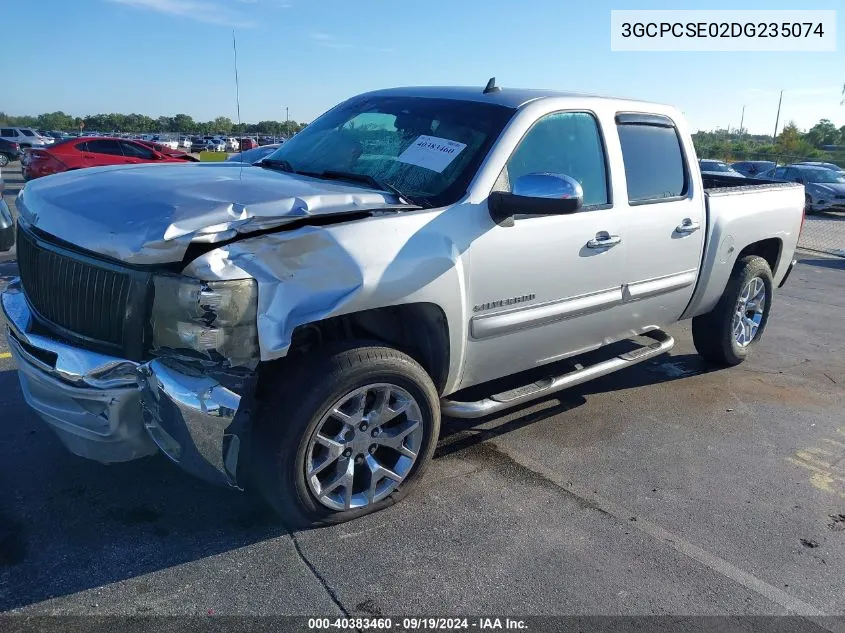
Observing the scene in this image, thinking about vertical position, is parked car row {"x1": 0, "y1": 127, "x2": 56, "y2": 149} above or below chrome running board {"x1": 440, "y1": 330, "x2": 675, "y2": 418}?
above

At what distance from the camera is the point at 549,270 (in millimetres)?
3539

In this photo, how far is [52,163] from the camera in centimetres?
1672

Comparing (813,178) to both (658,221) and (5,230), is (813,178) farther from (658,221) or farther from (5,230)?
(5,230)

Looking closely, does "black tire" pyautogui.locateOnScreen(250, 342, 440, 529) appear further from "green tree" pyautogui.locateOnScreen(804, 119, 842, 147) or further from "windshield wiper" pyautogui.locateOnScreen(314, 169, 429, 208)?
"green tree" pyautogui.locateOnScreen(804, 119, 842, 147)

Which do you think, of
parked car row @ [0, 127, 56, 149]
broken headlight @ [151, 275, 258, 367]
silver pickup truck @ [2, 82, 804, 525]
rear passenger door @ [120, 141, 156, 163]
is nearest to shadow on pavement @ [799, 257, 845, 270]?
silver pickup truck @ [2, 82, 804, 525]

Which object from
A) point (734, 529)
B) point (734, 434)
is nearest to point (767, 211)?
point (734, 434)

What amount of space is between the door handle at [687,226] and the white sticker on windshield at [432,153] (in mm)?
1684

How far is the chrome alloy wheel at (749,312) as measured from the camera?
537 centimetres

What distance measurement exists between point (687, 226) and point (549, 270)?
4.64 ft

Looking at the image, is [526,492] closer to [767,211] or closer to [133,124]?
[767,211]

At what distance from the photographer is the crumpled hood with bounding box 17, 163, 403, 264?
2.56 m

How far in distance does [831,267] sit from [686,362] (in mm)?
7445

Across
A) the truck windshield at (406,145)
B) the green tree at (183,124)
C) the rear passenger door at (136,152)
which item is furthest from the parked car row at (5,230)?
the green tree at (183,124)

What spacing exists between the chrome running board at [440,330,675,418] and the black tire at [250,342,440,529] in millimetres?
471
